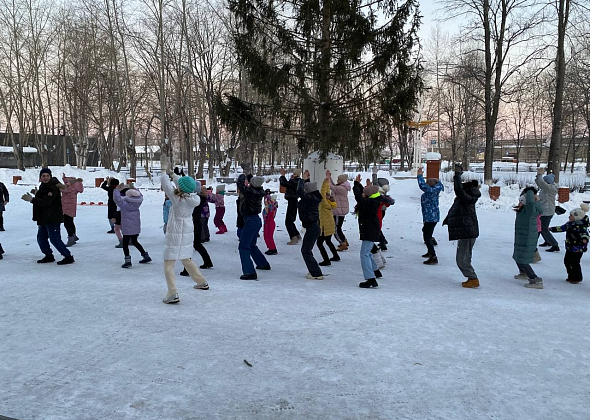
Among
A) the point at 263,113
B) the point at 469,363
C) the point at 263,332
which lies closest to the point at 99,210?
the point at 263,113

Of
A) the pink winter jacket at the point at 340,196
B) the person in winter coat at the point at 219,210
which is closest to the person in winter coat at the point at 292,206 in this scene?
the pink winter jacket at the point at 340,196

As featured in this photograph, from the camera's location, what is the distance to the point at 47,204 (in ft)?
26.1

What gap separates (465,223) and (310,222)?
2494 millimetres

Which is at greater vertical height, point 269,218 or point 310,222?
point 310,222

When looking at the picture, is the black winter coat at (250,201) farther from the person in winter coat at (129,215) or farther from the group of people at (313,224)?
the person in winter coat at (129,215)

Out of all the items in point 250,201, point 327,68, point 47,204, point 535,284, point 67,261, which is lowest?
point 535,284

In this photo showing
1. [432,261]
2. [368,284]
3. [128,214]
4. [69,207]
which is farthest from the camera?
[69,207]

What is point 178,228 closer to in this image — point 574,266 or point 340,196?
point 340,196

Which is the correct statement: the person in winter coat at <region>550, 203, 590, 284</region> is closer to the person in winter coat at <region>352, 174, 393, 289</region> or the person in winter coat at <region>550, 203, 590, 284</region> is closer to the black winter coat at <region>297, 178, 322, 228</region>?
the person in winter coat at <region>352, 174, 393, 289</region>

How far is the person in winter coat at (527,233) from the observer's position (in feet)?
23.4

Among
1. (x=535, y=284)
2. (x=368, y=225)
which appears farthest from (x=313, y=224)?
(x=535, y=284)

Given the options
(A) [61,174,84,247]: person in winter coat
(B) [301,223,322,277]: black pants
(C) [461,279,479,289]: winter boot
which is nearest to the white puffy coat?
(B) [301,223,322,277]: black pants

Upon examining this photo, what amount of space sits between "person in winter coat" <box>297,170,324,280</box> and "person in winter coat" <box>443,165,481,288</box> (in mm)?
2177

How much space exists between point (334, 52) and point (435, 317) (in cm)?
758
